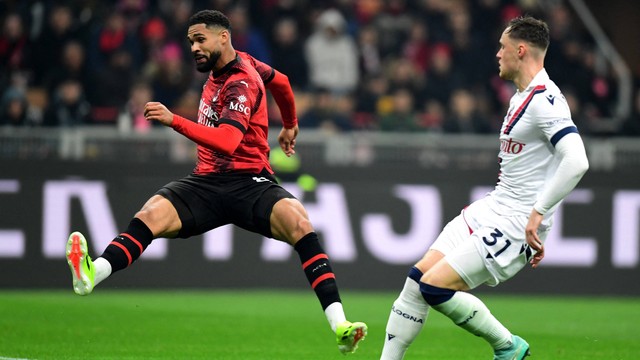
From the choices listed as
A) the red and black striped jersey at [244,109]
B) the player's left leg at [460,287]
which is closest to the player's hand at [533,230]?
the player's left leg at [460,287]

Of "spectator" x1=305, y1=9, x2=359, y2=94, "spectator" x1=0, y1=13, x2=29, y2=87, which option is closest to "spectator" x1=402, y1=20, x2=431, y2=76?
"spectator" x1=305, y1=9, x2=359, y2=94

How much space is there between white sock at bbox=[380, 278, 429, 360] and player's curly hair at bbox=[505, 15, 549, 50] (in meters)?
1.71

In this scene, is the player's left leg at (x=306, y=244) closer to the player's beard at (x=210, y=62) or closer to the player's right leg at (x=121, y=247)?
the player's right leg at (x=121, y=247)

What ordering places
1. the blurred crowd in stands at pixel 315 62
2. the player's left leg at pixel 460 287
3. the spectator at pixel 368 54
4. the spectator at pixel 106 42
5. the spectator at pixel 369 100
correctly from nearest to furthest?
the player's left leg at pixel 460 287 < the blurred crowd in stands at pixel 315 62 < the spectator at pixel 106 42 < the spectator at pixel 369 100 < the spectator at pixel 368 54

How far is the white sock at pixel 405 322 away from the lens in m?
7.29

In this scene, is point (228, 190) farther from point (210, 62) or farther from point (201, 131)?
point (210, 62)

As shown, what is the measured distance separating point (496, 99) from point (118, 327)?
30.2ft

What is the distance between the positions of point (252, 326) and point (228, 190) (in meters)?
3.13

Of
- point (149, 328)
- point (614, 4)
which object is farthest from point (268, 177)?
point (614, 4)

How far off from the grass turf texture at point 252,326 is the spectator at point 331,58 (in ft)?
12.6

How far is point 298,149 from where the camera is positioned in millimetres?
15000

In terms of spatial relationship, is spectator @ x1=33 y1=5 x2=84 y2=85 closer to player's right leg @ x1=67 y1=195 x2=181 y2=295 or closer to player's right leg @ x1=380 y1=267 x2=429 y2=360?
player's right leg @ x1=67 y1=195 x2=181 y2=295

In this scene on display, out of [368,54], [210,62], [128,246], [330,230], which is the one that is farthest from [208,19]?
[368,54]

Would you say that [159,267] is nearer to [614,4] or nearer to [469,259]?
[469,259]
